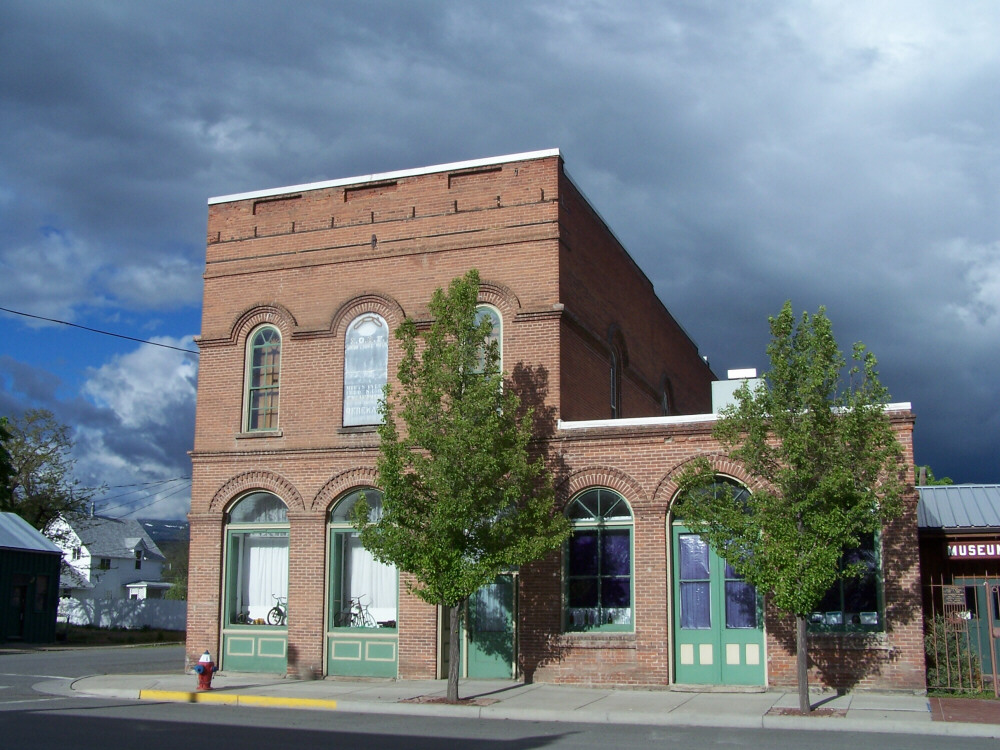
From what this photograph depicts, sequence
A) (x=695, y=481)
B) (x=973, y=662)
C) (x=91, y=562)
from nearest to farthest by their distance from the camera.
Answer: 1. (x=695, y=481)
2. (x=973, y=662)
3. (x=91, y=562)

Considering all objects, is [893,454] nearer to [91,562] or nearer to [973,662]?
[973,662]

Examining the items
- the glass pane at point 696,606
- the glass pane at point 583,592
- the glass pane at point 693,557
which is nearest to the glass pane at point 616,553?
the glass pane at point 583,592

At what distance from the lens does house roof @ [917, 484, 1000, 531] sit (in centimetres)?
1817

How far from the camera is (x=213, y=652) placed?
19641 millimetres

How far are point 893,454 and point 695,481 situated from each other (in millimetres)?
2790

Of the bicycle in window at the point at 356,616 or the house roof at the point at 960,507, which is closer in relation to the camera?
the house roof at the point at 960,507

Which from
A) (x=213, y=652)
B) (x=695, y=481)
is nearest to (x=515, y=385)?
(x=695, y=481)

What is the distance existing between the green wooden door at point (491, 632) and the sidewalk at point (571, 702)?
347mm

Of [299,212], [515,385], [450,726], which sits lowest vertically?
[450,726]

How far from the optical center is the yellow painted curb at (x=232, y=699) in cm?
1573

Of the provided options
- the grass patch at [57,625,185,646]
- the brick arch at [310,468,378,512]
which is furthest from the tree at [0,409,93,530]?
the brick arch at [310,468,378,512]

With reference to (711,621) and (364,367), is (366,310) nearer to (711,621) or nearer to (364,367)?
(364,367)

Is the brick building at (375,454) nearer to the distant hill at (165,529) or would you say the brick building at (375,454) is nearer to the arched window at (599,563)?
the arched window at (599,563)

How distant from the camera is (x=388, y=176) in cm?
1994
